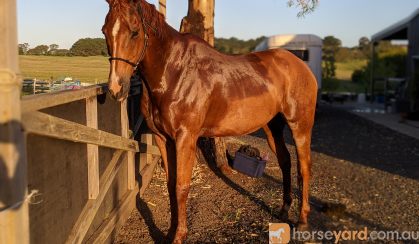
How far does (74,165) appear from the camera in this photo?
3.14 m

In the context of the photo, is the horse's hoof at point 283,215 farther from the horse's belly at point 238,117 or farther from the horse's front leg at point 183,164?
the horse's front leg at point 183,164

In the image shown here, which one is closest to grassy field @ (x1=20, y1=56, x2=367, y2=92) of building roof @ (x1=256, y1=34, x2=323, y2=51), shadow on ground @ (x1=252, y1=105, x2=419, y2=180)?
shadow on ground @ (x1=252, y1=105, x2=419, y2=180)

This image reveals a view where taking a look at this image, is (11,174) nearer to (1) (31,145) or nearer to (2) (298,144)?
(1) (31,145)

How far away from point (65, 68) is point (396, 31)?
78.5 feet

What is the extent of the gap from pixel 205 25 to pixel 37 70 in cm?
450

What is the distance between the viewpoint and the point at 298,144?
4805 millimetres

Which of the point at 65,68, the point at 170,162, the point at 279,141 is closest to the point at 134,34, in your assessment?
the point at 65,68

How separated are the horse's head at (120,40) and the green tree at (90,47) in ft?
2.94

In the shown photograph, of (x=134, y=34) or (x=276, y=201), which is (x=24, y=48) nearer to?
(x=134, y=34)

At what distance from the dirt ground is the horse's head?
72.4 inches

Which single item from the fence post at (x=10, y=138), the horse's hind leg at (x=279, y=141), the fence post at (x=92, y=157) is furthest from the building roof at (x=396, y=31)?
the fence post at (x=10, y=138)

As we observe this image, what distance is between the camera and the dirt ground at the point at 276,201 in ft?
15.0

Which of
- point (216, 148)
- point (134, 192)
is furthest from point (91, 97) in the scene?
point (216, 148)

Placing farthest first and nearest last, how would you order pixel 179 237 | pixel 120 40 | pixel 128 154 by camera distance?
1. pixel 128 154
2. pixel 179 237
3. pixel 120 40
